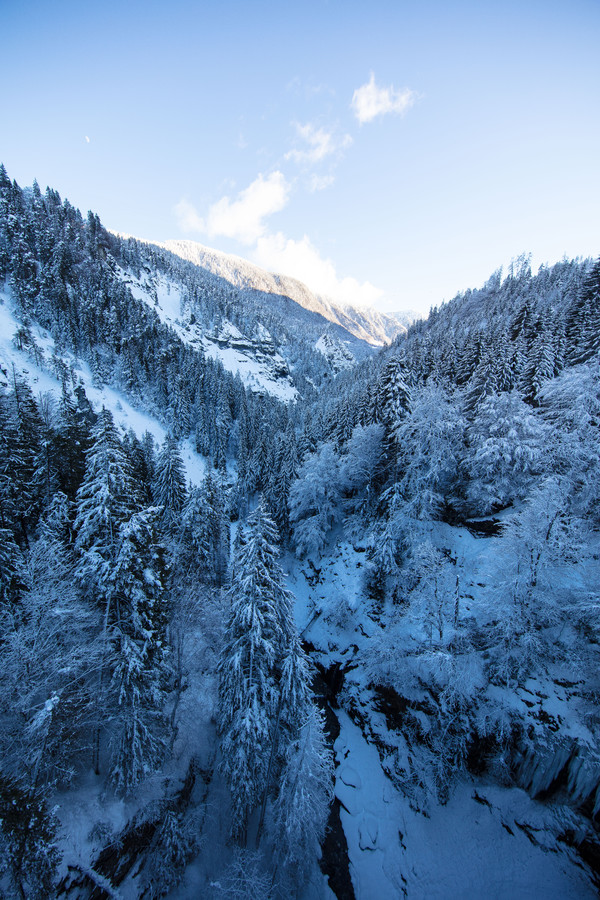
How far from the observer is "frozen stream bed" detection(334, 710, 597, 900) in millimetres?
14188

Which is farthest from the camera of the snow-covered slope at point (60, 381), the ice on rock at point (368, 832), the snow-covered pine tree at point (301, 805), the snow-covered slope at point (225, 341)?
the snow-covered slope at point (225, 341)

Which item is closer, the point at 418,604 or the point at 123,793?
the point at 123,793

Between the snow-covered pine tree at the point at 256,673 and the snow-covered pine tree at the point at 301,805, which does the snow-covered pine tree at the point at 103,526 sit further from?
the snow-covered pine tree at the point at 301,805

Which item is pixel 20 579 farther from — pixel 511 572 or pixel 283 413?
pixel 283 413

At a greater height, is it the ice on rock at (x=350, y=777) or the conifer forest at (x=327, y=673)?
the conifer forest at (x=327, y=673)

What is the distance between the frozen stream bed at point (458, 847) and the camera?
14.2m

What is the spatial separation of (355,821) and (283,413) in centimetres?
8112

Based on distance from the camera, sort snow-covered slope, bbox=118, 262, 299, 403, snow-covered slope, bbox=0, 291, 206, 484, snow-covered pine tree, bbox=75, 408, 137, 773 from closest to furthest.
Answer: snow-covered pine tree, bbox=75, 408, 137, 773
snow-covered slope, bbox=0, 291, 206, 484
snow-covered slope, bbox=118, 262, 299, 403

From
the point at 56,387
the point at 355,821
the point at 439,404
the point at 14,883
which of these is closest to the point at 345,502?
the point at 439,404

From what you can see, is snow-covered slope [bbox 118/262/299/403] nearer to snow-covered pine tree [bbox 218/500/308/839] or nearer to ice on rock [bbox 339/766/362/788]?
ice on rock [bbox 339/766/362/788]

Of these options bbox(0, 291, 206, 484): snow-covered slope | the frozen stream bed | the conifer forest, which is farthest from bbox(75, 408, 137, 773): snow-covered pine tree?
bbox(0, 291, 206, 484): snow-covered slope

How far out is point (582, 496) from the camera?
2133cm

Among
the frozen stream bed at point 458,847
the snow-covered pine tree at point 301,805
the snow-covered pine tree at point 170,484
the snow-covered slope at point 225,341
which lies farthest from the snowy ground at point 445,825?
the snow-covered slope at point 225,341

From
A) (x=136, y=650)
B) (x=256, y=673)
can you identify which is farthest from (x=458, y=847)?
(x=136, y=650)
